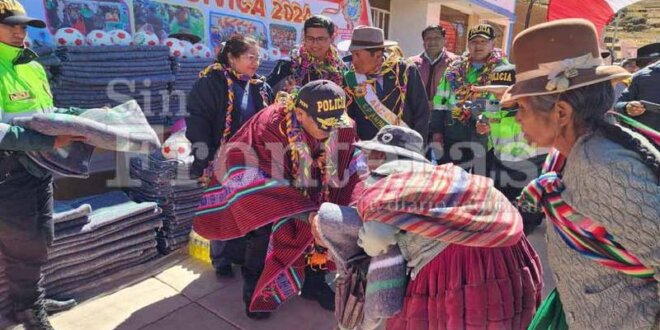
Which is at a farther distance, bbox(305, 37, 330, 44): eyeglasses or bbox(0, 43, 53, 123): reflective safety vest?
bbox(305, 37, 330, 44): eyeglasses

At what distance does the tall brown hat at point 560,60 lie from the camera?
1.17m

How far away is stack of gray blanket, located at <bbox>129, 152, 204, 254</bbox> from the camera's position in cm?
356

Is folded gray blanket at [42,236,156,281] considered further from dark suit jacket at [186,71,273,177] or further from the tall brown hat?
the tall brown hat

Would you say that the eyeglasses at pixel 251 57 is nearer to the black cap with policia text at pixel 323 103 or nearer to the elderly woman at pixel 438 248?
the black cap with policia text at pixel 323 103

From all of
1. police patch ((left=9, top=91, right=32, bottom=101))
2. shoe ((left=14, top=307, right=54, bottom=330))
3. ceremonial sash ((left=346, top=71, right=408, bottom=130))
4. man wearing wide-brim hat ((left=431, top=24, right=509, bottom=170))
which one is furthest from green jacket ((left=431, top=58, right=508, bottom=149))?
shoe ((left=14, top=307, right=54, bottom=330))

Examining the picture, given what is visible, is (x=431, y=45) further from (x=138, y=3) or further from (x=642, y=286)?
(x=642, y=286)

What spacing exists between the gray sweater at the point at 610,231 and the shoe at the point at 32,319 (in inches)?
101

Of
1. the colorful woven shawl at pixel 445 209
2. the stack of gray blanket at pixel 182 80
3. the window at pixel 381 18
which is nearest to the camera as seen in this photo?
the colorful woven shawl at pixel 445 209

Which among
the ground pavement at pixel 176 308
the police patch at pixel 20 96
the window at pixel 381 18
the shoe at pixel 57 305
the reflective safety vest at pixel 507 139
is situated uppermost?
the window at pixel 381 18

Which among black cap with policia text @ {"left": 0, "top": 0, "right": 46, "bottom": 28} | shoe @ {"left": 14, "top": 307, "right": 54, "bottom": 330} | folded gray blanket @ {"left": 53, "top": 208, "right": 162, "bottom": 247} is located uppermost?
black cap with policia text @ {"left": 0, "top": 0, "right": 46, "bottom": 28}

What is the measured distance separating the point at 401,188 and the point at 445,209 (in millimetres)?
145

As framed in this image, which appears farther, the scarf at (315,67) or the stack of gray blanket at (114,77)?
the scarf at (315,67)

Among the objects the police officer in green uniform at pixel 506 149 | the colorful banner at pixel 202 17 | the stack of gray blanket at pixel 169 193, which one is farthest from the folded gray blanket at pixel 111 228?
the police officer in green uniform at pixel 506 149

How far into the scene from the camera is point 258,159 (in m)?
2.43
